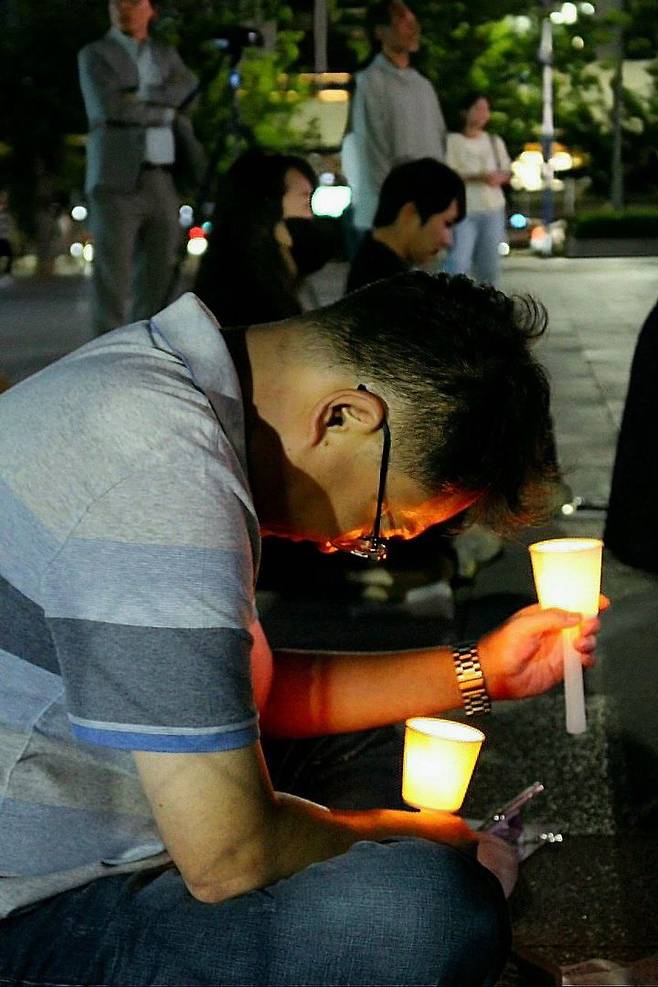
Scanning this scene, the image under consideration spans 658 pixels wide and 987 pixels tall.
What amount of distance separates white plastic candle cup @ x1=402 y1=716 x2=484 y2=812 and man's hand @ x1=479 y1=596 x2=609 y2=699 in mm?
155

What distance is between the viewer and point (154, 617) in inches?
70.4

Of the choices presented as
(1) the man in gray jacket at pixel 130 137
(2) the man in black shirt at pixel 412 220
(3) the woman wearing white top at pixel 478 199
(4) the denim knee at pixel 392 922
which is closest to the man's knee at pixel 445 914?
(4) the denim knee at pixel 392 922

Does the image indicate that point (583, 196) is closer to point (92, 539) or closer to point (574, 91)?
point (574, 91)

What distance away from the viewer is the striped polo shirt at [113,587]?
5.90 feet

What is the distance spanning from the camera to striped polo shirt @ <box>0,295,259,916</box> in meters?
1.80

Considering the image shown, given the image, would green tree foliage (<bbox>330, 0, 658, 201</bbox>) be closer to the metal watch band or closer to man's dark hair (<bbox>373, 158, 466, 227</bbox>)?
man's dark hair (<bbox>373, 158, 466, 227</bbox>)

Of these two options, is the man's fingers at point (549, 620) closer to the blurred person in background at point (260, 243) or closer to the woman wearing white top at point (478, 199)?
the blurred person in background at point (260, 243)

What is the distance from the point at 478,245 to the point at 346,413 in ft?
31.1

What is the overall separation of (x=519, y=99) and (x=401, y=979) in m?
37.8

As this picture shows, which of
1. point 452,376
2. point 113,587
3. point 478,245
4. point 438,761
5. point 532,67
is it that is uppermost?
point 452,376

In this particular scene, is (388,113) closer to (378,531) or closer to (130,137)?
(130,137)

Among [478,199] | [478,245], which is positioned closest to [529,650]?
[478,245]

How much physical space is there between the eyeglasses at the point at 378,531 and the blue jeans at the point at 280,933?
0.43m

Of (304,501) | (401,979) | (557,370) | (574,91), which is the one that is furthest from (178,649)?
(574,91)
